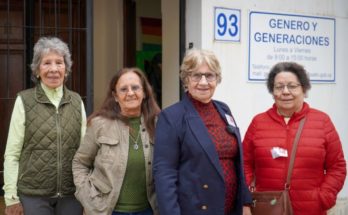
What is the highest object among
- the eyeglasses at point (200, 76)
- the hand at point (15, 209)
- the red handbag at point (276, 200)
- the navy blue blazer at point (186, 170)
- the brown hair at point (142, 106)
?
the eyeglasses at point (200, 76)

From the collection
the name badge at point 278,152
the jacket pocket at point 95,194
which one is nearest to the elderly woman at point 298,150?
the name badge at point 278,152

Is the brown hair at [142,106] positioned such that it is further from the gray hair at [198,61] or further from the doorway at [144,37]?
the doorway at [144,37]

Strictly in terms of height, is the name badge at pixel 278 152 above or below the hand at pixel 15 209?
above

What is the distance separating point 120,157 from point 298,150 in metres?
1.12

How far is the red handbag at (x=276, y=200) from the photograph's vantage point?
126 inches

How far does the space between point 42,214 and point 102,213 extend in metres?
0.51

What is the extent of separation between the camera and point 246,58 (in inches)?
198

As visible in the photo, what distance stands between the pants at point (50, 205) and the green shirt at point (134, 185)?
19.6 inches

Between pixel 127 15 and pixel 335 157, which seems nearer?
pixel 335 157

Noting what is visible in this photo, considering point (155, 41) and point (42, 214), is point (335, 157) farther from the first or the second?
point (155, 41)

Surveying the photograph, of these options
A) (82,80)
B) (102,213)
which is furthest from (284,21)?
(102,213)

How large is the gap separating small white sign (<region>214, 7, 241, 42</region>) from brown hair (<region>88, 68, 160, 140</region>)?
5.88 ft

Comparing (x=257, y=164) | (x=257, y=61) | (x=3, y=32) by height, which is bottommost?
(x=257, y=164)

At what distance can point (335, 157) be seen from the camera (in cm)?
331
